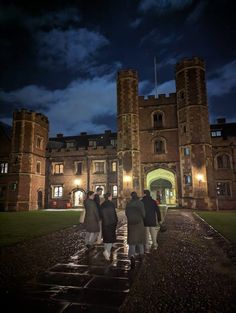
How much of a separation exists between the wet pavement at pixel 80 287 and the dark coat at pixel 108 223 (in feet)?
1.85

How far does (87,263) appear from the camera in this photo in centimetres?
595

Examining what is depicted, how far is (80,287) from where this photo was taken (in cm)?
437

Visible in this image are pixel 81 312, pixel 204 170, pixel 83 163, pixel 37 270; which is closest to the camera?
pixel 81 312

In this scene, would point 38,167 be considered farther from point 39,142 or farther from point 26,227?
point 26,227

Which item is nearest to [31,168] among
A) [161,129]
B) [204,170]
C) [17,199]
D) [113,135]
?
[17,199]

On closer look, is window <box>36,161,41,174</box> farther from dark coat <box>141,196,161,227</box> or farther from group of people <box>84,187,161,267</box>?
dark coat <box>141,196,161,227</box>

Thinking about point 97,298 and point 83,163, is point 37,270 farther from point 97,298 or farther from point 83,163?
point 83,163

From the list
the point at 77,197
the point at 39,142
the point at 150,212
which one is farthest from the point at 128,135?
the point at 150,212

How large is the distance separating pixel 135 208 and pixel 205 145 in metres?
19.5

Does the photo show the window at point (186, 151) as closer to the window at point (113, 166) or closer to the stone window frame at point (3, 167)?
the window at point (113, 166)

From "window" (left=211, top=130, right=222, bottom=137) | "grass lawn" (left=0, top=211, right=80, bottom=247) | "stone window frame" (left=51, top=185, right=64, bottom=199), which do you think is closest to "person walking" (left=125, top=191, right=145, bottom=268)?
"grass lawn" (left=0, top=211, right=80, bottom=247)

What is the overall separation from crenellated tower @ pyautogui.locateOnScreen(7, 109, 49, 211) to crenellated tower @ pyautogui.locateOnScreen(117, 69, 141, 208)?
10.3 m

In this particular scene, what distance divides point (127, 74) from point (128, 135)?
23.4ft

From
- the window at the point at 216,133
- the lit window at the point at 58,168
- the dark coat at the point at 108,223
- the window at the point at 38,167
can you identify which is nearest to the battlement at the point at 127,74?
the window at the point at 216,133
